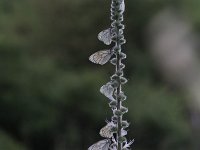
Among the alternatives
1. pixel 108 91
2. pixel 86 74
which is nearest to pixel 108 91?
pixel 108 91

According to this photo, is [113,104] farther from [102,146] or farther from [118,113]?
[102,146]

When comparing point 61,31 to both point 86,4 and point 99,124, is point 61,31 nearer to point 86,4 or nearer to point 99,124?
point 86,4

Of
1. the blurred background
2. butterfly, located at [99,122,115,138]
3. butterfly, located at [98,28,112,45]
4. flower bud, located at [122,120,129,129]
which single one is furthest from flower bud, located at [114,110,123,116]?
the blurred background

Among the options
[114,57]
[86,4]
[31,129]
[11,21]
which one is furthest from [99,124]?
[114,57]

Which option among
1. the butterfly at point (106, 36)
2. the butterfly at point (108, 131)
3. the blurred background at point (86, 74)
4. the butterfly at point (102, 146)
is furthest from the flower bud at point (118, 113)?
the blurred background at point (86, 74)

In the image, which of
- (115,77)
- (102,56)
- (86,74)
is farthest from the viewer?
(86,74)

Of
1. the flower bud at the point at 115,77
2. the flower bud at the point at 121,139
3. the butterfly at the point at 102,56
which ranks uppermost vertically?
the butterfly at the point at 102,56

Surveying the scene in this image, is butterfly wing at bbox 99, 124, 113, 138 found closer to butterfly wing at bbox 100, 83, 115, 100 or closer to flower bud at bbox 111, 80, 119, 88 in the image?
butterfly wing at bbox 100, 83, 115, 100

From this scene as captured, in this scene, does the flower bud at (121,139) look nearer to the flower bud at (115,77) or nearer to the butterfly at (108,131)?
the butterfly at (108,131)
